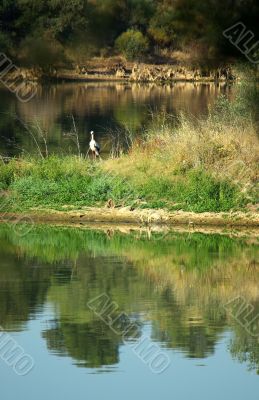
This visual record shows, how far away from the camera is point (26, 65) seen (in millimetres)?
57000

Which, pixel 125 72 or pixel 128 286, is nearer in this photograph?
pixel 128 286

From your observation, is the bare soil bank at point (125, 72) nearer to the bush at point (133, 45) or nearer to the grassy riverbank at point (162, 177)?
the bush at point (133, 45)

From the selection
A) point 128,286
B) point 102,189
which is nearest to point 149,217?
point 102,189

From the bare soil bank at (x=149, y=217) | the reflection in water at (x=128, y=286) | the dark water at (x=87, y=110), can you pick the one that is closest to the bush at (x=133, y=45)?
the dark water at (x=87, y=110)

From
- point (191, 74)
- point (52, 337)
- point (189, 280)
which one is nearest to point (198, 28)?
point (189, 280)

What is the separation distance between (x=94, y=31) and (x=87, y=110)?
9.56 m

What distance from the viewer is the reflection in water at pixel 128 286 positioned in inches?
555

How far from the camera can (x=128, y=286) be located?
55.9ft

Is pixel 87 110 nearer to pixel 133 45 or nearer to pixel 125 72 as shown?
pixel 125 72

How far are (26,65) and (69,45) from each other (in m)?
3.91

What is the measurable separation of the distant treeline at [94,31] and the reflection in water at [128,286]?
19.4 ft

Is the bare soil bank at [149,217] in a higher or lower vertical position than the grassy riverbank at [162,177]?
lower

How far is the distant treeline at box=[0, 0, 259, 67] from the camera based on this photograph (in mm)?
25109

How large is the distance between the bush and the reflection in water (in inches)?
2033
